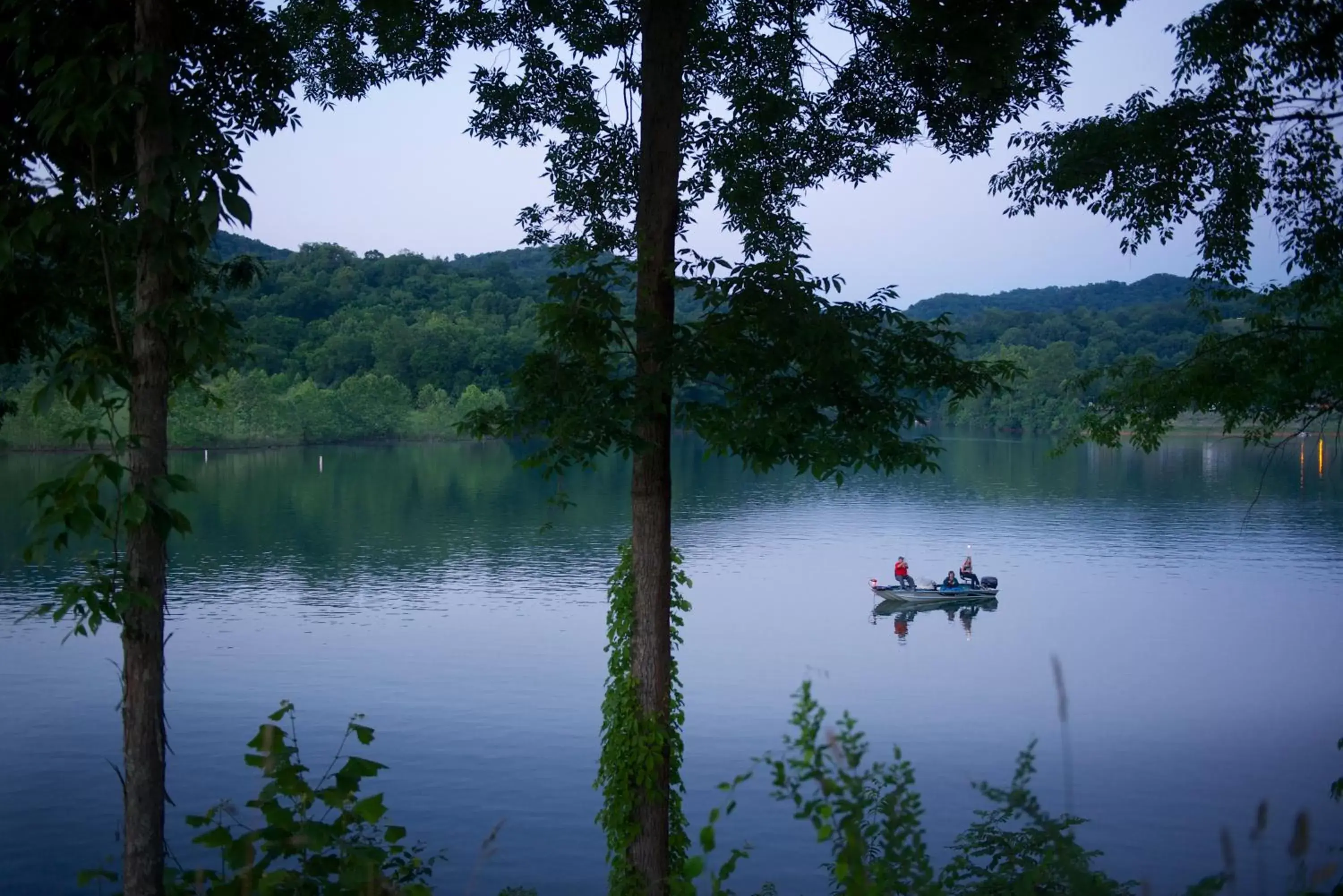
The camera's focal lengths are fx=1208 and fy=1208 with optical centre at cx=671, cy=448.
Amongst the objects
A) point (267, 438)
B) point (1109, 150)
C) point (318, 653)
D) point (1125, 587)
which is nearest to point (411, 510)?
point (318, 653)

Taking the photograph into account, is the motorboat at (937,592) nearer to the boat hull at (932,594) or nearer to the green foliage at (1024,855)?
the boat hull at (932,594)

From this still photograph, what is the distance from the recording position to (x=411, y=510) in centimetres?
6234

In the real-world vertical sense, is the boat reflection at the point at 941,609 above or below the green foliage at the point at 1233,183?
below

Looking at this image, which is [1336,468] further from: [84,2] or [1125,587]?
[84,2]

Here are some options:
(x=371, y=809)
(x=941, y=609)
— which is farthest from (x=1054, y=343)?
(x=371, y=809)

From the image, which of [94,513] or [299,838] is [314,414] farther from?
[299,838]

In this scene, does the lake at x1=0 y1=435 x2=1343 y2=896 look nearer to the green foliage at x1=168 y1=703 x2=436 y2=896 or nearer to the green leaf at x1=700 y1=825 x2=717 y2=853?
the green leaf at x1=700 y1=825 x2=717 y2=853

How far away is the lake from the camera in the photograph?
771 inches

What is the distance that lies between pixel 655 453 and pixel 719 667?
23.3m

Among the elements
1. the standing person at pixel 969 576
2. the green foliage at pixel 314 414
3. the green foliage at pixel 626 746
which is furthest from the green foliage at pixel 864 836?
the green foliage at pixel 314 414

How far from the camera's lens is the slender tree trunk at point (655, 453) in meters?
9.55

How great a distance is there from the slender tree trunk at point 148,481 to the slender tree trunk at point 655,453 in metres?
4.39

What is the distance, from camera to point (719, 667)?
105 feet

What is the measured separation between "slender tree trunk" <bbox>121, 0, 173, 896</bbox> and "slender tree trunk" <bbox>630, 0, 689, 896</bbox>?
4391 mm
